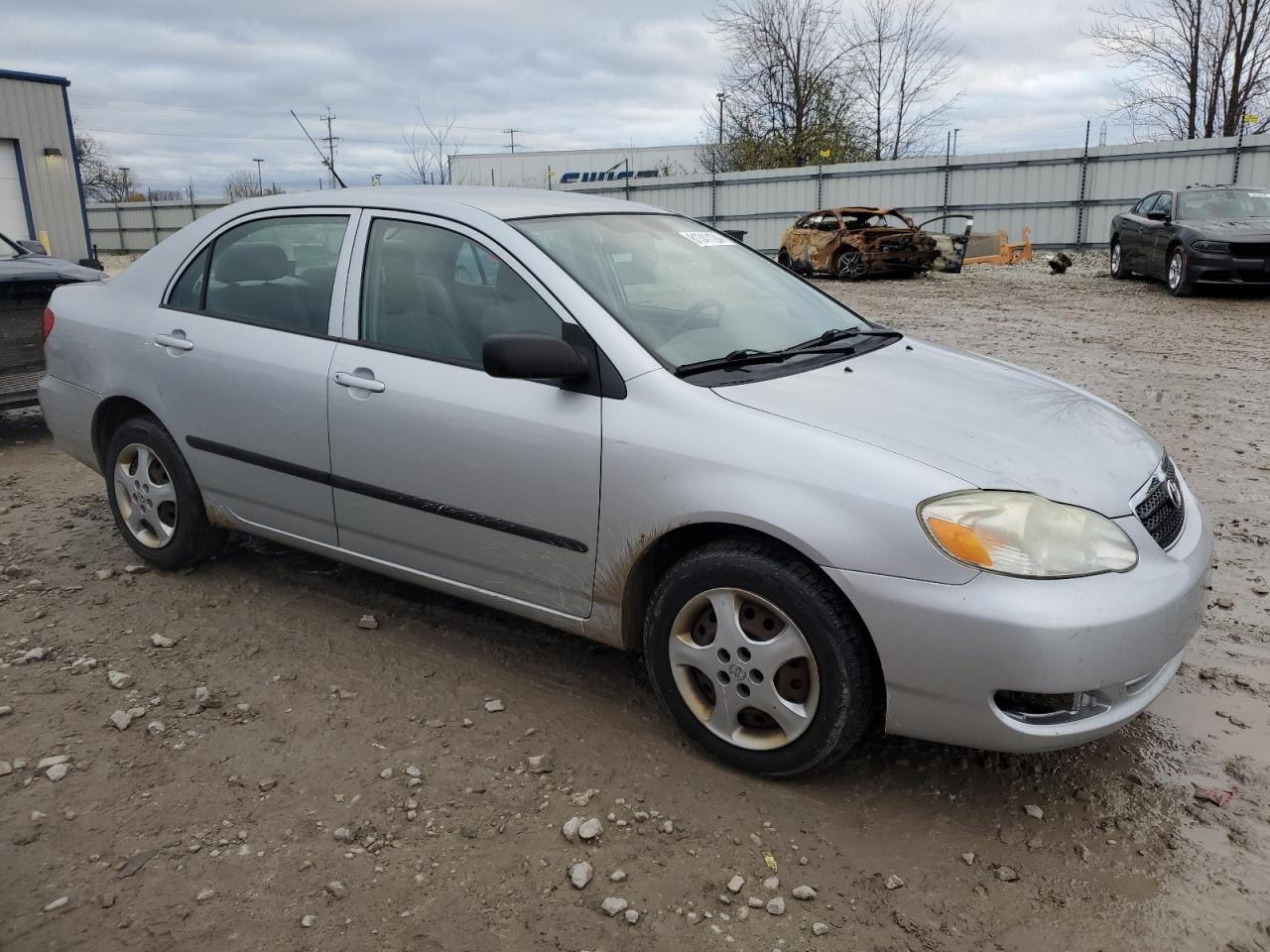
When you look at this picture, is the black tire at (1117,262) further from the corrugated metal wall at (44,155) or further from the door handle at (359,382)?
the corrugated metal wall at (44,155)

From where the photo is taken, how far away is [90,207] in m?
39.7

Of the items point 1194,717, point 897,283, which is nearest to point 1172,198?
point 897,283

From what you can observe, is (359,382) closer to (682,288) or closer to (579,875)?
(682,288)

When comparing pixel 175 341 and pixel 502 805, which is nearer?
pixel 502 805

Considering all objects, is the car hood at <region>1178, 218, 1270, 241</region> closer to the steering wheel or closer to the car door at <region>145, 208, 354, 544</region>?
the steering wheel

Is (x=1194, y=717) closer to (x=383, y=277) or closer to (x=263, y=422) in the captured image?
(x=383, y=277)

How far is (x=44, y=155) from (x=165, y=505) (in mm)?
21596

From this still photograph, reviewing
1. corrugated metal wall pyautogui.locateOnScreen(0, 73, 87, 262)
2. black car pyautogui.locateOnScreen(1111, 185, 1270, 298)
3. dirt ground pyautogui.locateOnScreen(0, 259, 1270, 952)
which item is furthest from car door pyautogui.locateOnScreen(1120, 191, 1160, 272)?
corrugated metal wall pyautogui.locateOnScreen(0, 73, 87, 262)

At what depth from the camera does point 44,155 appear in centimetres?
2178

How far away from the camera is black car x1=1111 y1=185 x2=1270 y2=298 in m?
13.1

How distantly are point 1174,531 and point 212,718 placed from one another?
118 inches

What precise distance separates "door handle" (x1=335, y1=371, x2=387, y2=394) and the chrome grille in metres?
2.36

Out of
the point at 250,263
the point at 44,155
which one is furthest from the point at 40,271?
the point at 44,155

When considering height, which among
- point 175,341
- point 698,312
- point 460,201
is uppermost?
point 460,201
